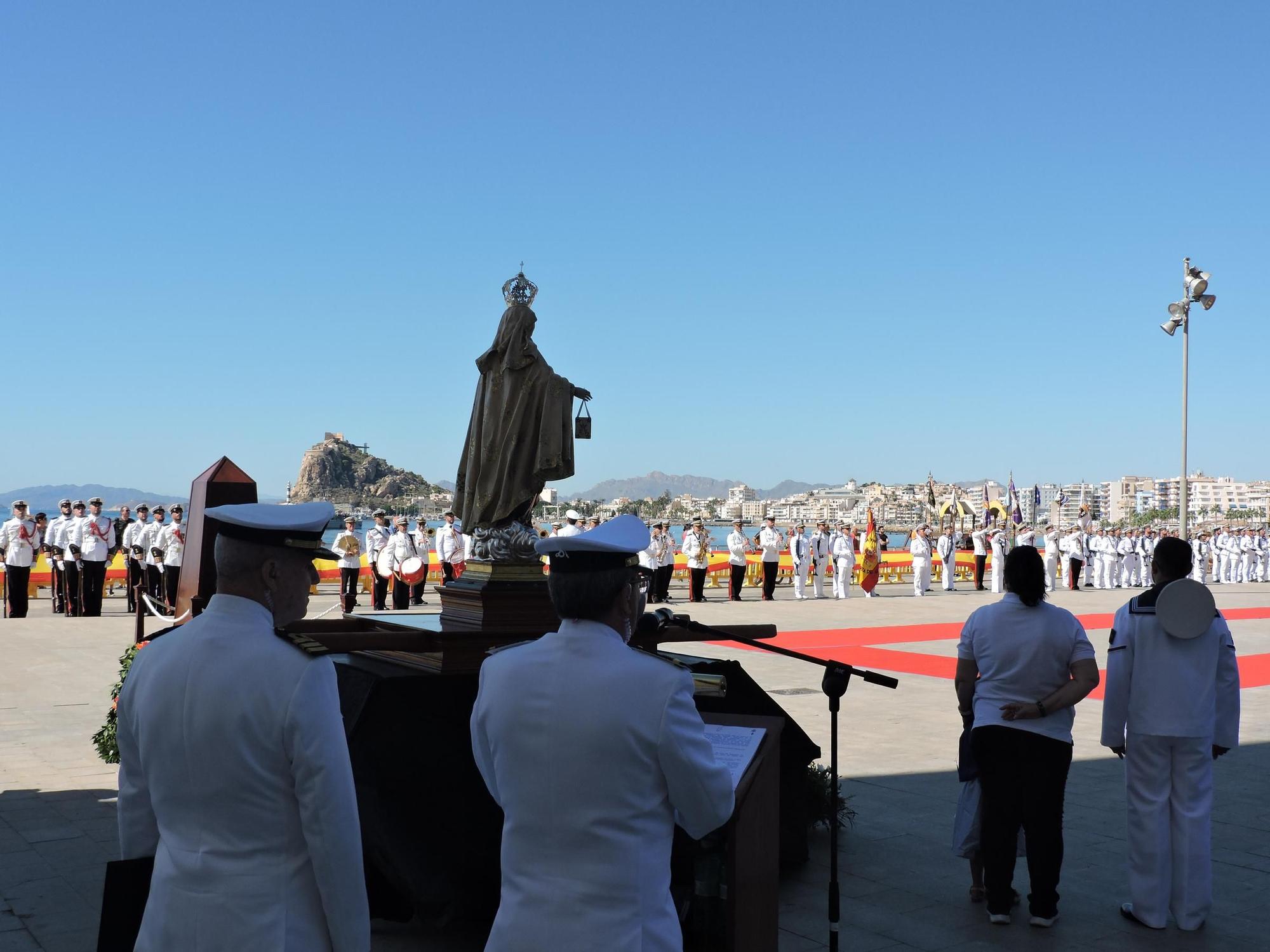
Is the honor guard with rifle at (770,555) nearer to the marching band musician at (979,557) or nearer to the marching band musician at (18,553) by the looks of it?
the marching band musician at (979,557)

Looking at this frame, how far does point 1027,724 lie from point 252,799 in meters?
4.04

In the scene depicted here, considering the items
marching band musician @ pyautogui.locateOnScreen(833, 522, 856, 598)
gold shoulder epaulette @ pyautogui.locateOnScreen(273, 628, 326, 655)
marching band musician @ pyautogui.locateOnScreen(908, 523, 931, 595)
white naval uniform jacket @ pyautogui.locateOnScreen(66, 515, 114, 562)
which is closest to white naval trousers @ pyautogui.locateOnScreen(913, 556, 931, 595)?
marching band musician @ pyautogui.locateOnScreen(908, 523, 931, 595)

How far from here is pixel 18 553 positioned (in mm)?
20625

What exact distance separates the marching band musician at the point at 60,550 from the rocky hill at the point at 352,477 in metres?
80.9

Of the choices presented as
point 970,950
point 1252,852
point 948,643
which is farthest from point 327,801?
point 948,643

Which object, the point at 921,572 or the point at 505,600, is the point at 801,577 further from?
the point at 505,600

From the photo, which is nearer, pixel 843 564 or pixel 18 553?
pixel 18 553

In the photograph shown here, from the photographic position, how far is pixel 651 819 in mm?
2789

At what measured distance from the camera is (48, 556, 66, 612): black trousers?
2188cm

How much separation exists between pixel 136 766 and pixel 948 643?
16.5 m

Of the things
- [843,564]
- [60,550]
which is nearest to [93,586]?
[60,550]

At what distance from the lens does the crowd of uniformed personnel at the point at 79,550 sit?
20.8 m

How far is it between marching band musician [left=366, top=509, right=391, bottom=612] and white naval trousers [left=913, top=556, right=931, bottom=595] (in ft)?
45.0

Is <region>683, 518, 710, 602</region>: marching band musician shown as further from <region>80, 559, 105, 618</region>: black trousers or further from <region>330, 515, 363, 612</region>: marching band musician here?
<region>80, 559, 105, 618</region>: black trousers
